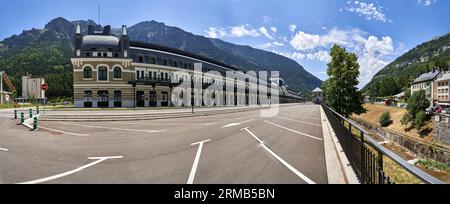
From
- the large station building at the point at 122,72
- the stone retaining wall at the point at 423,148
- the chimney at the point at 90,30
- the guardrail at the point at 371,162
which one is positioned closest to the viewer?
the guardrail at the point at 371,162

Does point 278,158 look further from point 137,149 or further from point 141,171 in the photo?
point 137,149

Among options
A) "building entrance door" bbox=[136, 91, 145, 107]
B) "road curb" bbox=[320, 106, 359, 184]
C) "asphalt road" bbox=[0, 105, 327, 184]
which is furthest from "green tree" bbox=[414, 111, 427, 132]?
"building entrance door" bbox=[136, 91, 145, 107]

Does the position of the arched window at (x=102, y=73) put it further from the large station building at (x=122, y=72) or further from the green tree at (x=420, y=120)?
the green tree at (x=420, y=120)

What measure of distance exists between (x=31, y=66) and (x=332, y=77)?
21248cm

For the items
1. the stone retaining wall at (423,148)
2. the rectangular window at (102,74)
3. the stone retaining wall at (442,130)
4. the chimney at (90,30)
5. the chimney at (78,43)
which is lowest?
the stone retaining wall at (423,148)

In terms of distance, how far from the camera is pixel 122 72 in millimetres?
Result: 49875

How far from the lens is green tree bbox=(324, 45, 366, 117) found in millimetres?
33031

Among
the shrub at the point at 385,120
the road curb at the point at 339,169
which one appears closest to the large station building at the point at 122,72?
the road curb at the point at 339,169

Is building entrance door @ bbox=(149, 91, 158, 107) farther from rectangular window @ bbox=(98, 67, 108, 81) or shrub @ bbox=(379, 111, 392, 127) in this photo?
shrub @ bbox=(379, 111, 392, 127)

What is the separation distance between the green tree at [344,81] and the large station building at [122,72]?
23.4m

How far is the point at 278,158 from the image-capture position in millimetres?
8352

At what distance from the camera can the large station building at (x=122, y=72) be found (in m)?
48.0

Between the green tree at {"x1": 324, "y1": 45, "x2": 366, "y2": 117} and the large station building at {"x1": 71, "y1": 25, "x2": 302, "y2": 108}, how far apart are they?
920 inches
